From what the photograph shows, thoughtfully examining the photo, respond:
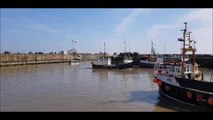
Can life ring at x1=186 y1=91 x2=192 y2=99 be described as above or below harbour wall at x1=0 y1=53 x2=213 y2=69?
below

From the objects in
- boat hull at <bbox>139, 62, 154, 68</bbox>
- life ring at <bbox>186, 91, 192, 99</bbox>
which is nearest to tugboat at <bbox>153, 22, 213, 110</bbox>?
life ring at <bbox>186, 91, 192, 99</bbox>

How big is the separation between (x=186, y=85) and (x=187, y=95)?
652mm

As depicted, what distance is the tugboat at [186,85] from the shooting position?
11445mm

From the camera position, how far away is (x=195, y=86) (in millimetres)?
12344

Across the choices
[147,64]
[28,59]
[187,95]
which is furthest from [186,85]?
[28,59]

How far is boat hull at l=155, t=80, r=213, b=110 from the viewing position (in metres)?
11.3

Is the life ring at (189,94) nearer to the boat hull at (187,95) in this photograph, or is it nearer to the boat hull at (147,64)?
the boat hull at (187,95)

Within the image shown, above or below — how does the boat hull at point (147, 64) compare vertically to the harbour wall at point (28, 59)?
below

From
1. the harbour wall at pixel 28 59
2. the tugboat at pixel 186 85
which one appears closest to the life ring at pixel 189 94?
the tugboat at pixel 186 85

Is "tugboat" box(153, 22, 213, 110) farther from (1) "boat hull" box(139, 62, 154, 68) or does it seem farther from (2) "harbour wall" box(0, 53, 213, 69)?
(2) "harbour wall" box(0, 53, 213, 69)

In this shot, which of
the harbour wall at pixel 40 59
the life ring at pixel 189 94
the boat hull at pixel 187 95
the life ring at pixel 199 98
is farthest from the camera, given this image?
the harbour wall at pixel 40 59

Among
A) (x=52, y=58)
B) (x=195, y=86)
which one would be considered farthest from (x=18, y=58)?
(x=195, y=86)
